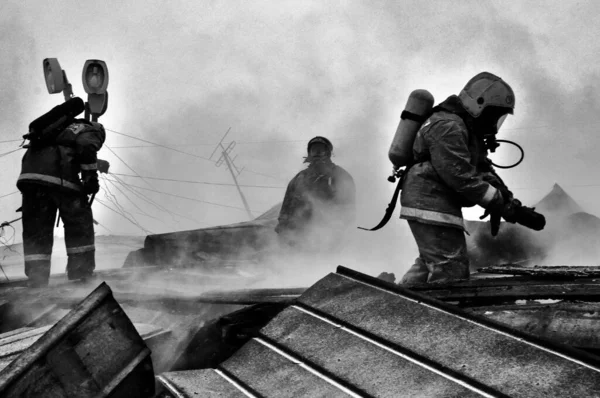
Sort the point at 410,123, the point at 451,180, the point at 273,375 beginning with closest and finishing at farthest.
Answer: the point at 273,375
the point at 451,180
the point at 410,123

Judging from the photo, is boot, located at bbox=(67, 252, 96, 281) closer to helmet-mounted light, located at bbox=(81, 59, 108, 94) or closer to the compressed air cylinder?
helmet-mounted light, located at bbox=(81, 59, 108, 94)

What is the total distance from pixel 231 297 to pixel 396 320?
1588mm

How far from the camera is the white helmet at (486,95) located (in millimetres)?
4621

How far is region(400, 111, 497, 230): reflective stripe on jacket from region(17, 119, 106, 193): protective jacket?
9.82 feet

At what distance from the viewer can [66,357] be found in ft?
8.55

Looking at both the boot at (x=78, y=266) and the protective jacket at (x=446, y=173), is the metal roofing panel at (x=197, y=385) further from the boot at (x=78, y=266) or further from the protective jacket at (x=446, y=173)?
the boot at (x=78, y=266)

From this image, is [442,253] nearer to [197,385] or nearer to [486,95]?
[486,95]

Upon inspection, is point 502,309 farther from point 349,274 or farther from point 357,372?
point 357,372

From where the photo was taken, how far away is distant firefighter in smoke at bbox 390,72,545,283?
451 cm

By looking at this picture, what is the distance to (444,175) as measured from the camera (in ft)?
14.8

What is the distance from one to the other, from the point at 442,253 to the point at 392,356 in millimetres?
2188

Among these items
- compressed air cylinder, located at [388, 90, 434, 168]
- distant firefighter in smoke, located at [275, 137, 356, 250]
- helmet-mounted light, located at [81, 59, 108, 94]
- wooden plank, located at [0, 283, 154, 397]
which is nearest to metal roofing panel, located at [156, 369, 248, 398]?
wooden plank, located at [0, 283, 154, 397]

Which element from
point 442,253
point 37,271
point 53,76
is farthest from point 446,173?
point 53,76

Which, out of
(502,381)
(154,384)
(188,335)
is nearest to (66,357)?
(154,384)
